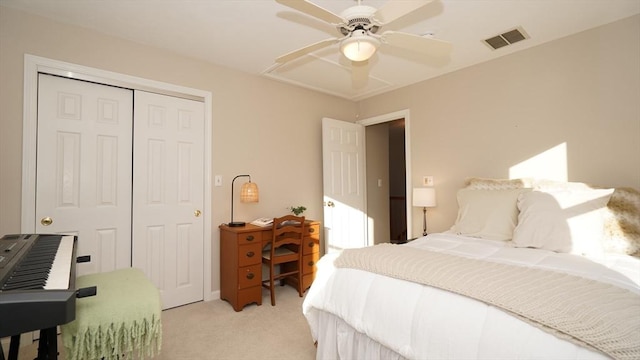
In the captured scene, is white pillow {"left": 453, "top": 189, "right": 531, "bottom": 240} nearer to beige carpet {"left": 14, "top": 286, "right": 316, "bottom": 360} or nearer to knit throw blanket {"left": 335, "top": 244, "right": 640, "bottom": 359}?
knit throw blanket {"left": 335, "top": 244, "right": 640, "bottom": 359}

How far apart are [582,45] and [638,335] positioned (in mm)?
2582

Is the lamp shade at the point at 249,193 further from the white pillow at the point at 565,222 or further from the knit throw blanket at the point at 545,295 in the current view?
the white pillow at the point at 565,222

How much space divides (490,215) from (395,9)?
1.77m

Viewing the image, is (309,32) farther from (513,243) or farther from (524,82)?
(513,243)

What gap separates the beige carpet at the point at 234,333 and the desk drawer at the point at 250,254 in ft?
1.41

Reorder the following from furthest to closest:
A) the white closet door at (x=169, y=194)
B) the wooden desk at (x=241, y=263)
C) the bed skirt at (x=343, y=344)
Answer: the wooden desk at (x=241, y=263), the white closet door at (x=169, y=194), the bed skirt at (x=343, y=344)

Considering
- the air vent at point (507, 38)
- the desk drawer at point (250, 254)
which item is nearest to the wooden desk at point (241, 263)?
the desk drawer at point (250, 254)

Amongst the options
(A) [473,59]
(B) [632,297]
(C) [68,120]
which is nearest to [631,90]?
(A) [473,59]

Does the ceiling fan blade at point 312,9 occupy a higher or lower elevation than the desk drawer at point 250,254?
higher

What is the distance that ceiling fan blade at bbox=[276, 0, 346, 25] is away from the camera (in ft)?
4.88

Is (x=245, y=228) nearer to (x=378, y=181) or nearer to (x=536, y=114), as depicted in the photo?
(x=378, y=181)

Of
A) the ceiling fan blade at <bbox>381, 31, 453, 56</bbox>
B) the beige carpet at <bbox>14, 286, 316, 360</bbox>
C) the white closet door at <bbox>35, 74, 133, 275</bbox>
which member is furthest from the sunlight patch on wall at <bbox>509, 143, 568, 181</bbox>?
the white closet door at <bbox>35, 74, 133, 275</bbox>

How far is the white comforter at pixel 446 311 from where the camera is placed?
110 centimetres

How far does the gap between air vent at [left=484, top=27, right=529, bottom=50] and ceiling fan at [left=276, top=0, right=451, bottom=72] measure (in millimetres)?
1119
